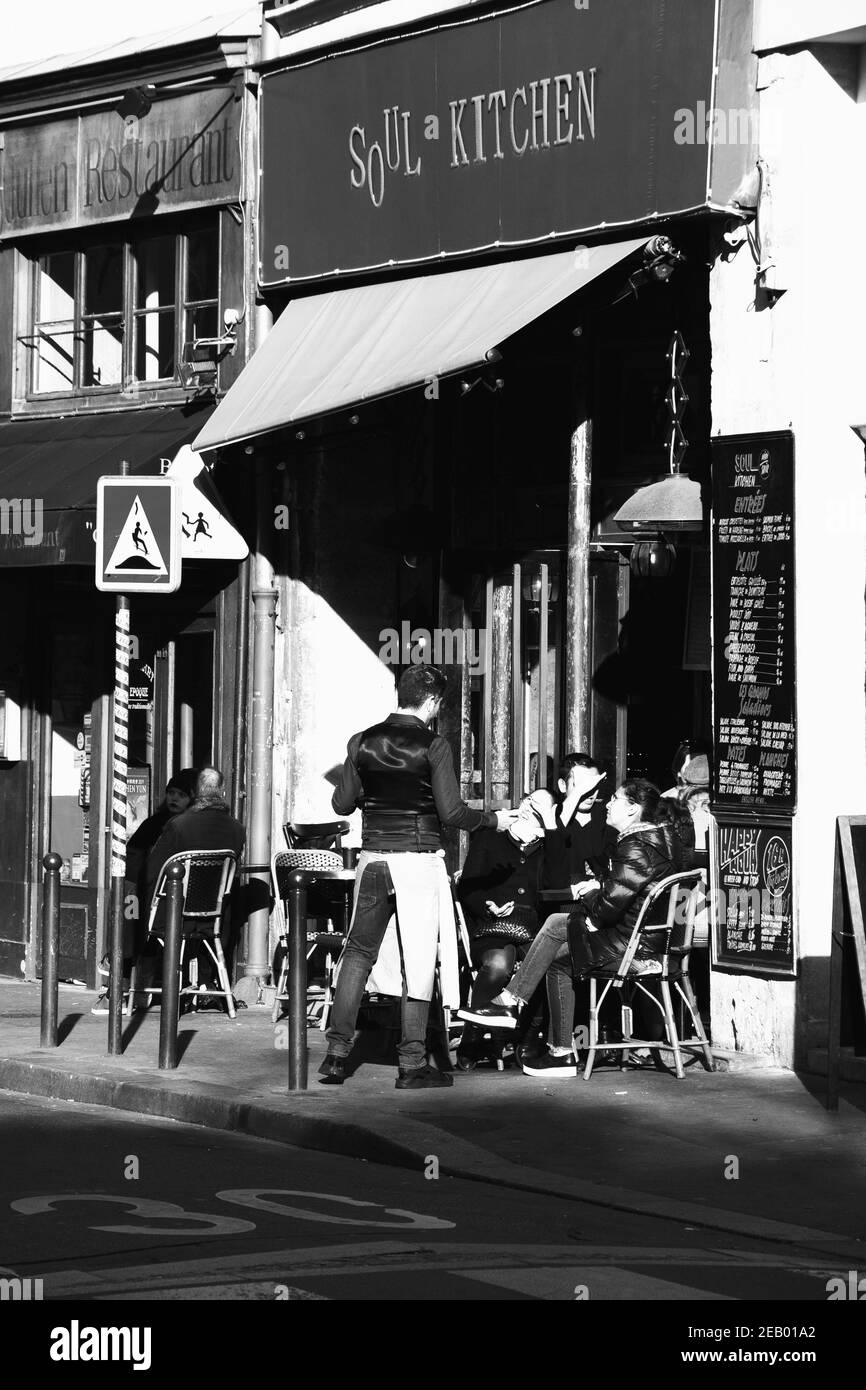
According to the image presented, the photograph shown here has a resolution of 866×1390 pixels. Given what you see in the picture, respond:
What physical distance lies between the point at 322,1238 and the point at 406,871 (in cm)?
334

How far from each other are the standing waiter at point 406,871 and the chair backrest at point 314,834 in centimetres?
337

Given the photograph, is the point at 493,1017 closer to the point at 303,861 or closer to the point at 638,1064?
the point at 638,1064

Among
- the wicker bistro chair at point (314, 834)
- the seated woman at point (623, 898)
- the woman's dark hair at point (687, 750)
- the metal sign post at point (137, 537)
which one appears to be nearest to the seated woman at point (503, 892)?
the seated woman at point (623, 898)

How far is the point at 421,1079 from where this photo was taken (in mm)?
10312

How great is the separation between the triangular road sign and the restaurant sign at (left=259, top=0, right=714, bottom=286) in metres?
2.78

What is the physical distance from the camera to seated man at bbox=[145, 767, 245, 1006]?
13.4m

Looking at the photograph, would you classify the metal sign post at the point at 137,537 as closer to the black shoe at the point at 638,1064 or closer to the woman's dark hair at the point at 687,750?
the black shoe at the point at 638,1064

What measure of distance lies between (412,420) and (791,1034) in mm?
5017

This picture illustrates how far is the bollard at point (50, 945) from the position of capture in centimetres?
1152

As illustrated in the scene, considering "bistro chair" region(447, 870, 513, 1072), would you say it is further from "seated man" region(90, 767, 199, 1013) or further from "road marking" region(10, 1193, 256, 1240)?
"road marking" region(10, 1193, 256, 1240)

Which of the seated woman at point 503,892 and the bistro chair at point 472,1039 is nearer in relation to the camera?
the bistro chair at point 472,1039

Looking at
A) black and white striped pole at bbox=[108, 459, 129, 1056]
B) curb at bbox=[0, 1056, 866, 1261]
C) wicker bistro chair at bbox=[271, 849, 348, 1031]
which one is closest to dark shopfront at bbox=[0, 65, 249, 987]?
wicker bistro chair at bbox=[271, 849, 348, 1031]

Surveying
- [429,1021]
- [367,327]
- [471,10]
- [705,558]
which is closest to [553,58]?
[471,10]

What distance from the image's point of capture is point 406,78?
1332 cm
